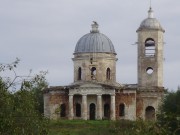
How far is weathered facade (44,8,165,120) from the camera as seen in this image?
53.6 metres

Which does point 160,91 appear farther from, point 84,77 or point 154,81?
point 84,77

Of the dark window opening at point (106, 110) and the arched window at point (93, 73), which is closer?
the dark window opening at point (106, 110)

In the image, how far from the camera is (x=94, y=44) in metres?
56.3

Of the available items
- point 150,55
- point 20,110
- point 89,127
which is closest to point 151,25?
point 150,55

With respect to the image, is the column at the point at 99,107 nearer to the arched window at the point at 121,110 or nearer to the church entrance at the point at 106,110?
the church entrance at the point at 106,110

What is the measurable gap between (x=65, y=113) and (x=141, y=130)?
3831cm

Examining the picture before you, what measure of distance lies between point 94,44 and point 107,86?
4510 mm

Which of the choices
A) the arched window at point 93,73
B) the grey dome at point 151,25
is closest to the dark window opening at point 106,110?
the arched window at point 93,73

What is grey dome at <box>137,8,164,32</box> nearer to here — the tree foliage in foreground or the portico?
the portico

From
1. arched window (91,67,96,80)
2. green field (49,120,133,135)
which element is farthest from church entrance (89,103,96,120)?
green field (49,120,133,135)

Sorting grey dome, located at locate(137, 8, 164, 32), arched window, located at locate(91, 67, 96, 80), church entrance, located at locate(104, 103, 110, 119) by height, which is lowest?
church entrance, located at locate(104, 103, 110, 119)

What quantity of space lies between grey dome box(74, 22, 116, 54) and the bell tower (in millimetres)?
2604

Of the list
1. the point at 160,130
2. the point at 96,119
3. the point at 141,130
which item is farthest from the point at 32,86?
the point at 96,119

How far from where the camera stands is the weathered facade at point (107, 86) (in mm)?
53562
